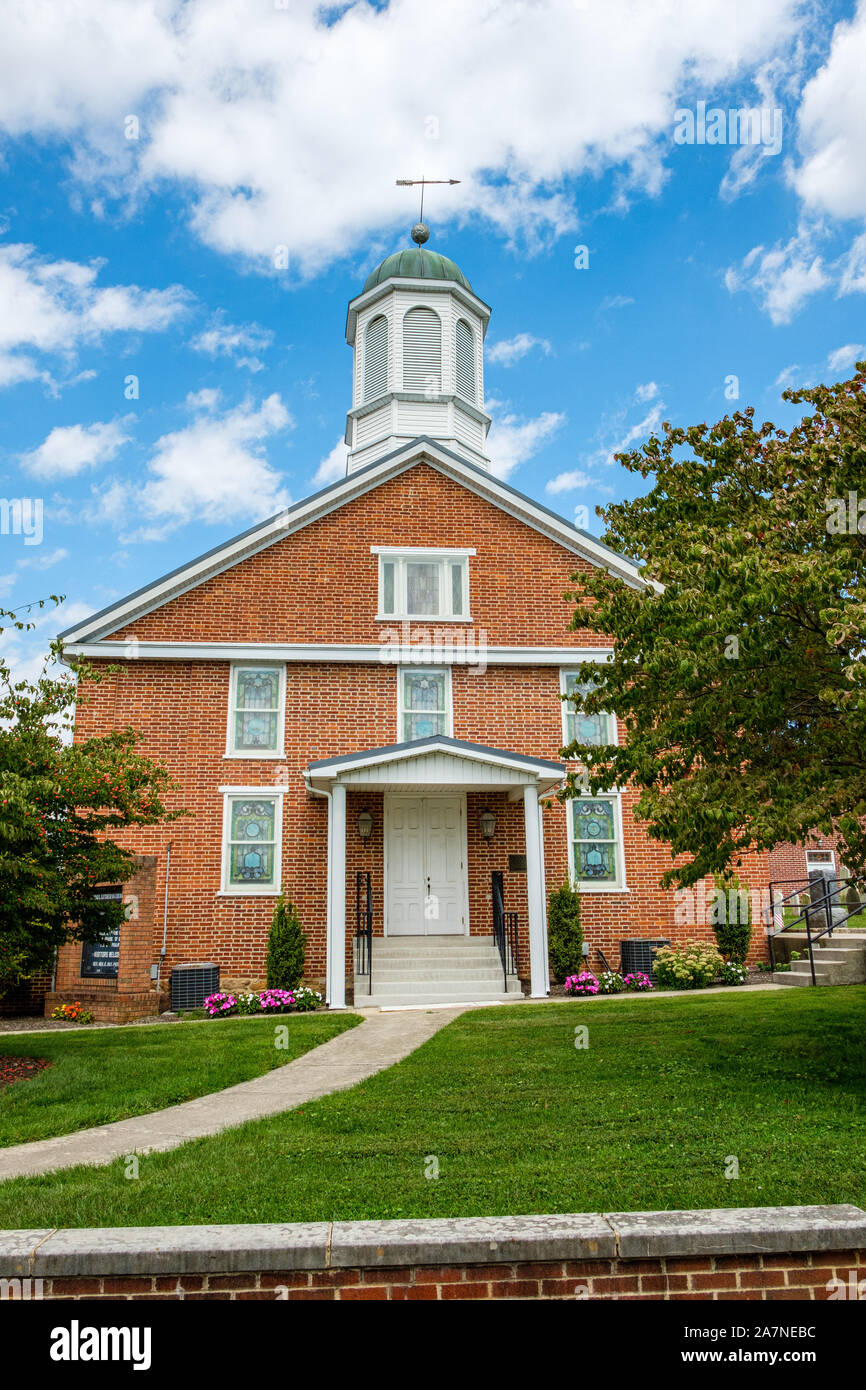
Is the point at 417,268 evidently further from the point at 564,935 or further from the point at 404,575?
the point at 564,935

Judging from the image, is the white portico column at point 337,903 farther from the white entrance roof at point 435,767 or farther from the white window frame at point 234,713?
the white window frame at point 234,713

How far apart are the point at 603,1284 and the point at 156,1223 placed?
2143 mm

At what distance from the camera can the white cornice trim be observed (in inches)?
656

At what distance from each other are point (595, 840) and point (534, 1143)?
11225 millimetres

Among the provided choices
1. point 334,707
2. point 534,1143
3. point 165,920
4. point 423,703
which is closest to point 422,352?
point 423,703

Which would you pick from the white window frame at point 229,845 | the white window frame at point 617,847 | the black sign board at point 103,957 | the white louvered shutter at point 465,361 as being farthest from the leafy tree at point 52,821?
the white louvered shutter at point 465,361

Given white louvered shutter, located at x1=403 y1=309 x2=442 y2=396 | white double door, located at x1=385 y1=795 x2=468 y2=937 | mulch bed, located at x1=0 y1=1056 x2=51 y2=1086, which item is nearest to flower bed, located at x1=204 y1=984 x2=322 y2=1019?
white double door, located at x1=385 y1=795 x2=468 y2=937

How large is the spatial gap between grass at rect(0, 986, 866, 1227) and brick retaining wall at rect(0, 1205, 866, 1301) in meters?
0.54

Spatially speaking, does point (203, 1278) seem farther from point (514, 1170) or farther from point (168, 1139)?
point (168, 1139)

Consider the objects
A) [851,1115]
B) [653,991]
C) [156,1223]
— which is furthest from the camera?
[653,991]

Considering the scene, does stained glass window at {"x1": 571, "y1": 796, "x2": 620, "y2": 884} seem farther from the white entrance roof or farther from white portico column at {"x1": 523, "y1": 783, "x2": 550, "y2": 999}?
the white entrance roof

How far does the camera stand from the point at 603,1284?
4207mm

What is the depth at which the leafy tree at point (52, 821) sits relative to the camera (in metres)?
9.17

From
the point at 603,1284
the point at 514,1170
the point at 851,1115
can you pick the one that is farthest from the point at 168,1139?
the point at 851,1115
